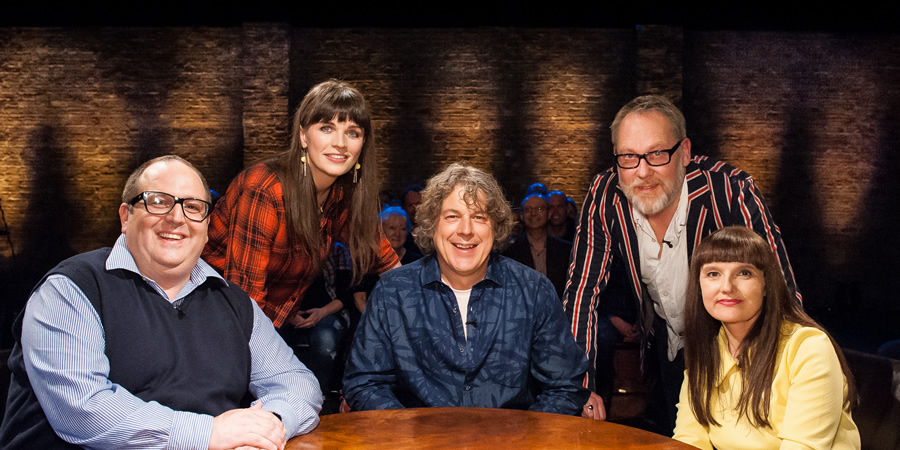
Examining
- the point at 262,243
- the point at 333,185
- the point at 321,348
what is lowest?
the point at 321,348

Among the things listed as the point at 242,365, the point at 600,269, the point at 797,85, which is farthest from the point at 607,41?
the point at 242,365

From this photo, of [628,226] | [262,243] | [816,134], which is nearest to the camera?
[262,243]

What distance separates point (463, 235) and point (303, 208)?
720 mm

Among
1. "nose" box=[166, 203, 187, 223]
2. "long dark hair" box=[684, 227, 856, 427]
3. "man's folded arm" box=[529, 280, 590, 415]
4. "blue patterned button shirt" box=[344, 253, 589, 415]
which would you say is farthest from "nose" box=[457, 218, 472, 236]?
"nose" box=[166, 203, 187, 223]

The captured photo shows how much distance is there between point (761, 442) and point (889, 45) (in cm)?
950

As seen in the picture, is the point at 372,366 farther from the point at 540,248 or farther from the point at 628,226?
the point at 540,248

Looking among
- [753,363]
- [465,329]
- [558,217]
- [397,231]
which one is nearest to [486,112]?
[558,217]

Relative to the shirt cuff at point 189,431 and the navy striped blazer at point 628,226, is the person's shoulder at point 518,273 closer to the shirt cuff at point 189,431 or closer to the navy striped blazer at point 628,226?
the navy striped blazer at point 628,226

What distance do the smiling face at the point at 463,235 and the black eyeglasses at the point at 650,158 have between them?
2.23 ft

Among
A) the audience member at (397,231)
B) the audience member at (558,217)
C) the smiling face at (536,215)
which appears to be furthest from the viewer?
the audience member at (558,217)

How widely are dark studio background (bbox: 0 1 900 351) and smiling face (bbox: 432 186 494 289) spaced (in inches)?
284

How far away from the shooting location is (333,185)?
9.37 ft

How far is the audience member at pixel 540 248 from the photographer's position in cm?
515

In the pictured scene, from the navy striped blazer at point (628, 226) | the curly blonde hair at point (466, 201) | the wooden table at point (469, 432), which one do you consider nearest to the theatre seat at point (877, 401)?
the navy striped blazer at point (628, 226)
